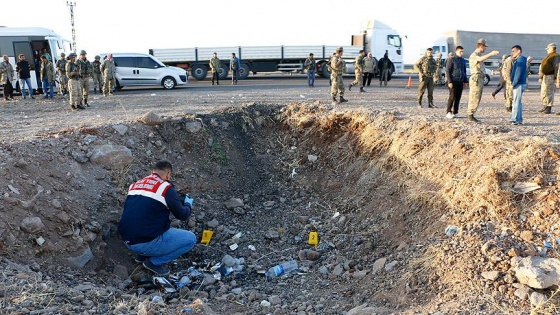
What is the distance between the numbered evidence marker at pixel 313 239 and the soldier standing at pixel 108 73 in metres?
11.9

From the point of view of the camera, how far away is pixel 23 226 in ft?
18.0

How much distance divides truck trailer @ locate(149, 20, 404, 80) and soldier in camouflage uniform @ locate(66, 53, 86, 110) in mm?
13038

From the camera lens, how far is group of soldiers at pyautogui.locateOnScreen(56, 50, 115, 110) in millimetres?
12031

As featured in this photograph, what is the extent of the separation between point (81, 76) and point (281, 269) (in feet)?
30.3

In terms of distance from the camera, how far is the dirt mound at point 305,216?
4652 mm

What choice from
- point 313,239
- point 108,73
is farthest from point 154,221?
point 108,73

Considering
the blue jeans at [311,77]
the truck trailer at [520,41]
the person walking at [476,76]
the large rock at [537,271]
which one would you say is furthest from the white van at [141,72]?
the truck trailer at [520,41]

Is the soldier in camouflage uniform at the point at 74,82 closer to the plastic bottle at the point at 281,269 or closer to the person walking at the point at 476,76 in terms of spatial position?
the plastic bottle at the point at 281,269

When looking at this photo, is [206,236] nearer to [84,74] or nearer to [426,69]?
[426,69]

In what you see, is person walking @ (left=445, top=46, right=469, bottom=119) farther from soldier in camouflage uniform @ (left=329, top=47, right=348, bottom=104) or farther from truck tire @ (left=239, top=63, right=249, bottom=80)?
truck tire @ (left=239, top=63, right=249, bottom=80)

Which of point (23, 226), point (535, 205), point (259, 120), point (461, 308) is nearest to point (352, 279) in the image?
point (461, 308)

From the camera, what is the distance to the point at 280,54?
1027 inches

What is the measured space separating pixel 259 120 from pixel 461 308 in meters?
7.14

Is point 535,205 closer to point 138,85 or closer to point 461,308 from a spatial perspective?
point 461,308
